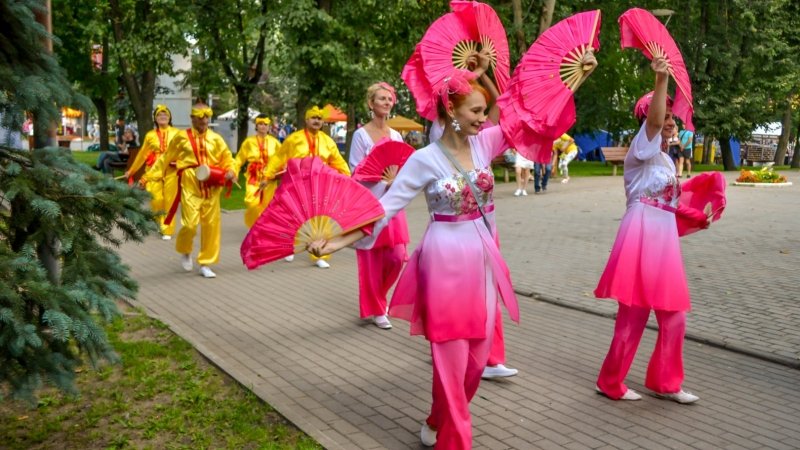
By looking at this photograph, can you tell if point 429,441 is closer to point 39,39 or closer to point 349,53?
point 39,39

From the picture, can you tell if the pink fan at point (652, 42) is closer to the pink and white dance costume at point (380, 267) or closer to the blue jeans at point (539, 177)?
the pink and white dance costume at point (380, 267)

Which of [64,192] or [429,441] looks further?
[429,441]

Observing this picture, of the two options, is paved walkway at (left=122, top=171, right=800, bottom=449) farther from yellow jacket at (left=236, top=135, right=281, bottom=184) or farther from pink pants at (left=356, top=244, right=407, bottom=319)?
yellow jacket at (left=236, top=135, right=281, bottom=184)

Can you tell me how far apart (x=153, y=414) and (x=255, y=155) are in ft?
27.6

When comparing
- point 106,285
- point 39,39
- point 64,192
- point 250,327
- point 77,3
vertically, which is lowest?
point 250,327

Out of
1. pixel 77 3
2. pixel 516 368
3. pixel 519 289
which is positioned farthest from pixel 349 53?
pixel 516 368

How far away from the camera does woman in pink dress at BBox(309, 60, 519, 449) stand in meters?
4.66

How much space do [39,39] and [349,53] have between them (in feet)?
61.0

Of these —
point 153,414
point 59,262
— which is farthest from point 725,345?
point 59,262

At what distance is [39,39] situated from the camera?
4707 mm

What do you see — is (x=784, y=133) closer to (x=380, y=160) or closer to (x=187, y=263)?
(x=187, y=263)

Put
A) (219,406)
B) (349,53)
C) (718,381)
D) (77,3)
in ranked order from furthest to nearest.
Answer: (77,3), (349,53), (718,381), (219,406)

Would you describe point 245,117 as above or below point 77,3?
below

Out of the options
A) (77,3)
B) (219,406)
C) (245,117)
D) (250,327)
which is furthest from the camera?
(245,117)
